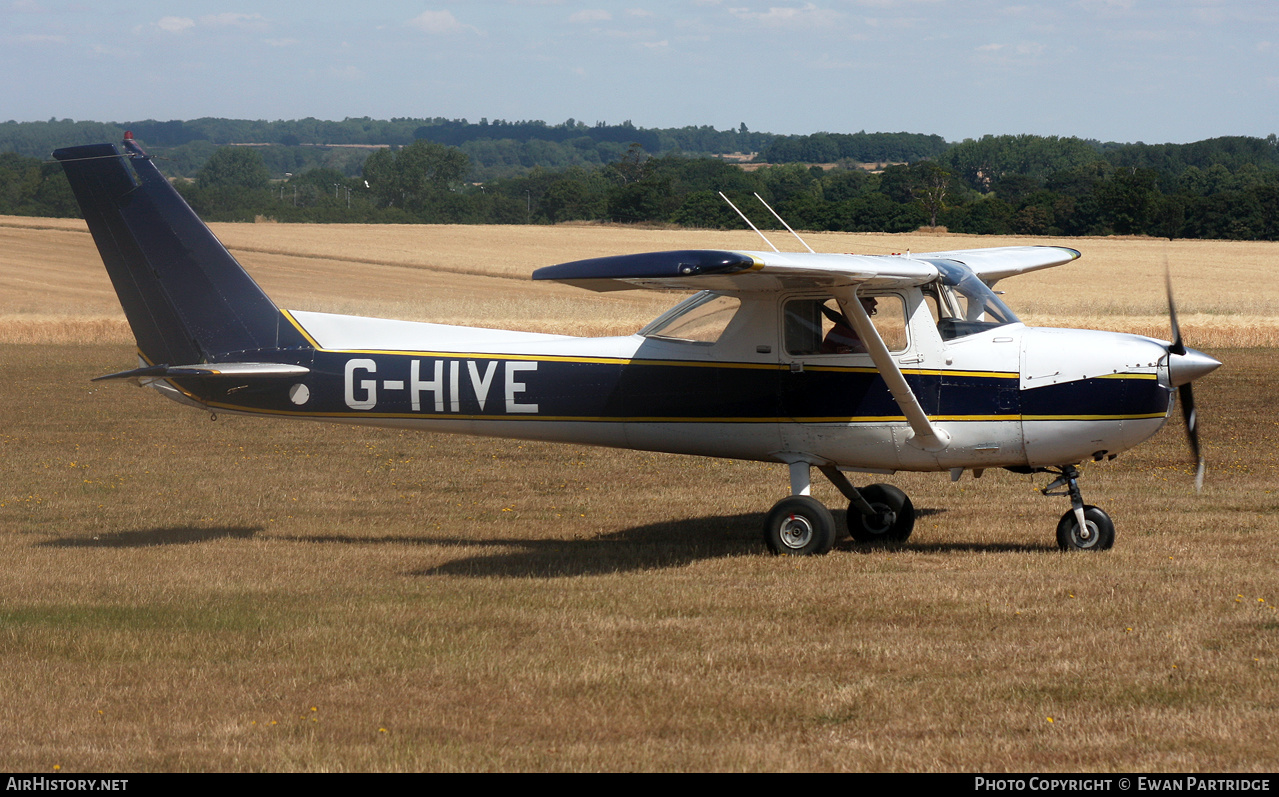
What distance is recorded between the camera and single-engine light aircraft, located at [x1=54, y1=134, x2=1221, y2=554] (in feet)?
30.5

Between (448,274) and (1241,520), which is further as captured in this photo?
(448,274)

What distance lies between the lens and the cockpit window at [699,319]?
10.1 metres

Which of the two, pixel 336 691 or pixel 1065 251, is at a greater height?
pixel 1065 251

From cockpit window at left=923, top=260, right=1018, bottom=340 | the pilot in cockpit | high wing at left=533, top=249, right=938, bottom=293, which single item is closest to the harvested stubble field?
the pilot in cockpit

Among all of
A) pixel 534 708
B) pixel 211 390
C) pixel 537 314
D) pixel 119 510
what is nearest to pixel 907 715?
pixel 534 708

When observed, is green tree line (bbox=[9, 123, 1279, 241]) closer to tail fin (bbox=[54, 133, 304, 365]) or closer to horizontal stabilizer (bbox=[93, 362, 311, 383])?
tail fin (bbox=[54, 133, 304, 365])

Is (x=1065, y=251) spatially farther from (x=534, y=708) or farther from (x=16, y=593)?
(x=16, y=593)

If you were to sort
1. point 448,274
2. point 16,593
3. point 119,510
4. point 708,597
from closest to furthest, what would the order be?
point 708,597, point 16,593, point 119,510, point 448,274

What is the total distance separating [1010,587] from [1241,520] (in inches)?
156

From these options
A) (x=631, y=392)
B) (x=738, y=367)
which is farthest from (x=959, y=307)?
(x=631, y=392)

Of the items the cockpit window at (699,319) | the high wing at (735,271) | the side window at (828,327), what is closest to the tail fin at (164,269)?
the cockpit window at (699,319)

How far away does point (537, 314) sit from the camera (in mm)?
38188

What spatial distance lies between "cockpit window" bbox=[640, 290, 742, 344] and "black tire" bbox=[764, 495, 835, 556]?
153cm

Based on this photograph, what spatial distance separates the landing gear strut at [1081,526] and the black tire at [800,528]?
5.85 ft
